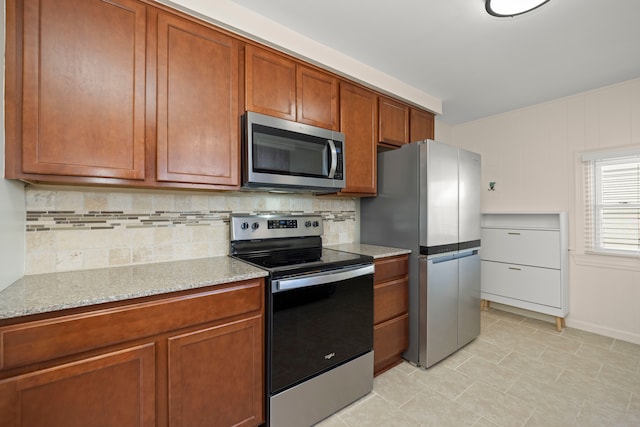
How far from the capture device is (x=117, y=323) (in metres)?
1.10

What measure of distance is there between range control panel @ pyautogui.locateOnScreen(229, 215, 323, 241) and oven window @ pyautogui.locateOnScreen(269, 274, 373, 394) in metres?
0.64

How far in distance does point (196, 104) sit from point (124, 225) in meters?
0.82

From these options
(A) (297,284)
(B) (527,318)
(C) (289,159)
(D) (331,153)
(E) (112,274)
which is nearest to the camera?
(E) (112,274)

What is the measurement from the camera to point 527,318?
127 inches

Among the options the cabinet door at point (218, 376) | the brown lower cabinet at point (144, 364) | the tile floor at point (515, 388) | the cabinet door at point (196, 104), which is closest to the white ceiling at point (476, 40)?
the cabinet door at point (196, 104)

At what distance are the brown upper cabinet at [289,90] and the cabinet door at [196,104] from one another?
0.12 m

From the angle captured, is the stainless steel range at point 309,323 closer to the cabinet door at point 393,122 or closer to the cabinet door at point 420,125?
the cabinet door at point 393,122

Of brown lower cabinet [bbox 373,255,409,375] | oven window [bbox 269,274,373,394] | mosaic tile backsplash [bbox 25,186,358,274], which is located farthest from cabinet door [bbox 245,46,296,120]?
brown lower cabinet [bbox 373,255,409,375]

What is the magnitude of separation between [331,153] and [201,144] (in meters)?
0.88

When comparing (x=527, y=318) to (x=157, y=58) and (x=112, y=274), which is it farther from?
(x=157, y=58)

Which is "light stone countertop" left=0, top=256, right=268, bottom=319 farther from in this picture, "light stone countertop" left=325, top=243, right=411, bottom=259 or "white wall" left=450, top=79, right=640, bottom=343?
"white wall" left=450, top=79, right=640, bottom=343

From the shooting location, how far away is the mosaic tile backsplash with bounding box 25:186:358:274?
4.73 ft

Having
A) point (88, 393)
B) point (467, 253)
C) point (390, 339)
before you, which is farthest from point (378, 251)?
point (88, 393)

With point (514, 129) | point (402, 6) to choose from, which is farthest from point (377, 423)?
point (514, 129)
